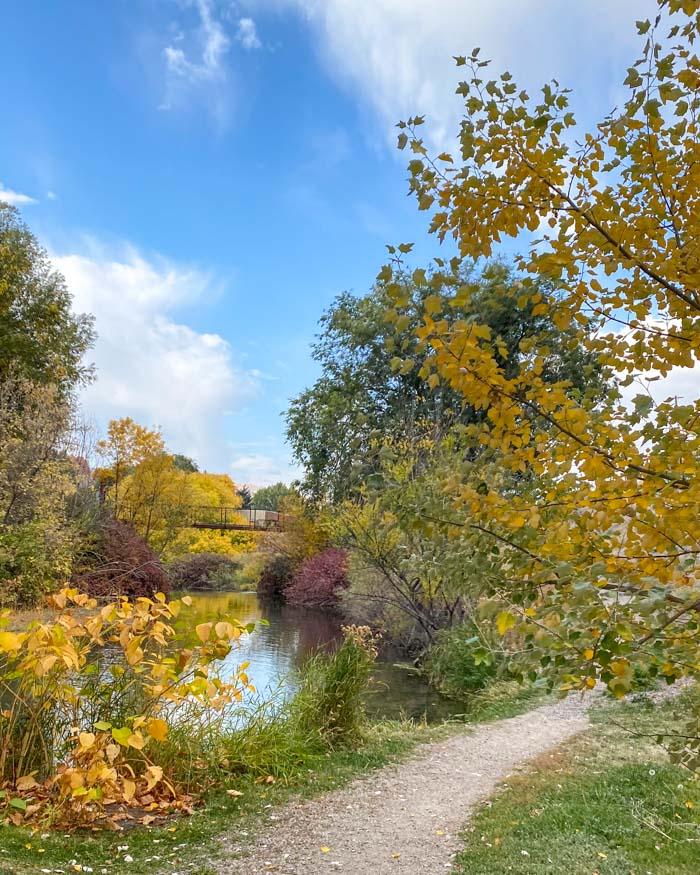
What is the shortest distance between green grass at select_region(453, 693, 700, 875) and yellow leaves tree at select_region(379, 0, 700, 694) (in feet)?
3.51

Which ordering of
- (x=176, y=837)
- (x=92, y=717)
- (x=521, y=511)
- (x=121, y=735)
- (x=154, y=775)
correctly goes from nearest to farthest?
1. (x=521, y=511)
2. (x=121, y=735)
3. (x=176, y=837)
4. (x=154, y=775)
5. (x=92, y=717)

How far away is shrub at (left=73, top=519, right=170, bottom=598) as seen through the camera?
1447 centimetres

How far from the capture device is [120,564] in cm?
1421

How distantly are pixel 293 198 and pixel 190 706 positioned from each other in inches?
177

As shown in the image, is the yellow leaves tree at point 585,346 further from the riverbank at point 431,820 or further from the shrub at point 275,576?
the shrub at point 275,576

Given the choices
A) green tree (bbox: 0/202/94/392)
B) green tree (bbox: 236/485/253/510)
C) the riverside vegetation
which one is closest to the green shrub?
green tree (bbox: 0/202/94/392)

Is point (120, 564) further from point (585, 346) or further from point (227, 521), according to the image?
point (227, 521)

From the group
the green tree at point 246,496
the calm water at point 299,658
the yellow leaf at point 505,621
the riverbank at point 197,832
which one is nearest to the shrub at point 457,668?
the calm water at point 299,658

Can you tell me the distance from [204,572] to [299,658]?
19244 millimetres

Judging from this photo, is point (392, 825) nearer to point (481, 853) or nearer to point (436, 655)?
point (481, 853)

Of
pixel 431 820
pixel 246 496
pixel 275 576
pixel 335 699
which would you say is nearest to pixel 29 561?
pixel 335 699

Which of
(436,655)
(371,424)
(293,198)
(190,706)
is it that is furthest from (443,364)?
(371,424)

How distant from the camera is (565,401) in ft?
6.14

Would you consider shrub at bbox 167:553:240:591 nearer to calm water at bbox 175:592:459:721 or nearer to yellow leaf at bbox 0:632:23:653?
calm water at bbox 175:592:459:721
